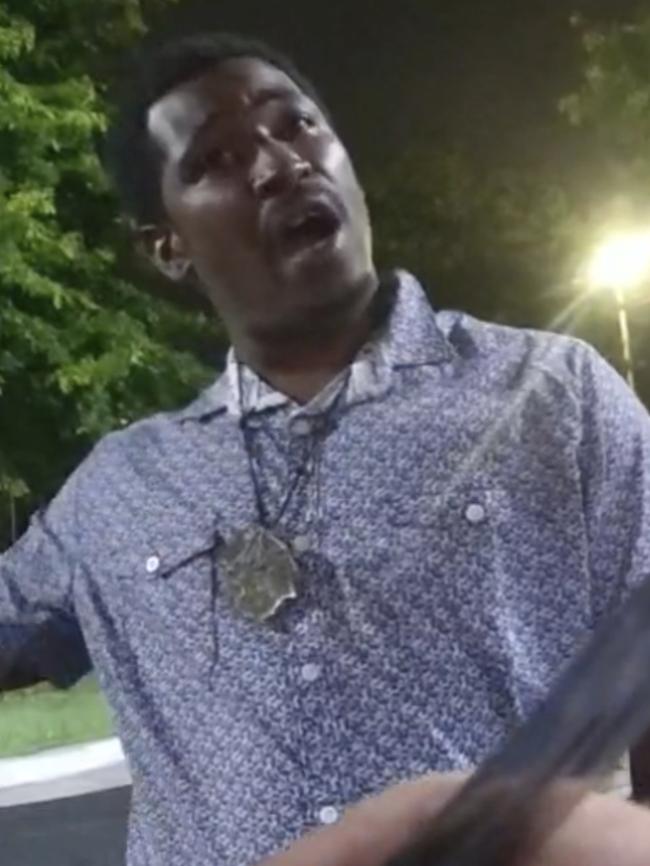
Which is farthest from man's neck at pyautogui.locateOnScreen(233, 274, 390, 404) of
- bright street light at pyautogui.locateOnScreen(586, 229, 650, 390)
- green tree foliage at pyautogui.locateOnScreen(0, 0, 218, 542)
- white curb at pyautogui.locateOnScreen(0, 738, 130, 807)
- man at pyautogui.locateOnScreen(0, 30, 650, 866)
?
green tree foliage at pyautogui.locateOnScreen(0, 0, 218, 542)

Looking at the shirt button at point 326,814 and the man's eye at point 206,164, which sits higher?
the man's eye at point 206,164

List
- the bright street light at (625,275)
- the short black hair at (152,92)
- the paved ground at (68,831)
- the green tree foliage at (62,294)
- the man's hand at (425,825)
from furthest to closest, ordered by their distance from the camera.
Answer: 1. the green tree foliage at (62,294)
2. the bright street light at (625,275)
3. the paved ground at (68,831)
4. the short black hair at (152,92)
5. the man's hand at (425,825)

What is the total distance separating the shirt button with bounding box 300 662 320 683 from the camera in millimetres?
867

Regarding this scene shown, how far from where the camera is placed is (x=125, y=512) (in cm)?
98

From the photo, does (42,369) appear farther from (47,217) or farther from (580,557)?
(580,557)

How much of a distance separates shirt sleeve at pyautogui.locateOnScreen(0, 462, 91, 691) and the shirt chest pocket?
0.06 m

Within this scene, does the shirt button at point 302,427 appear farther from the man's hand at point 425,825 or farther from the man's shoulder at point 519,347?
the man's hand at point 425,825

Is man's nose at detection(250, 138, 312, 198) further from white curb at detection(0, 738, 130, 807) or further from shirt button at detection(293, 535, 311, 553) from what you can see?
white curb at detection(0, 738, 130, 807)

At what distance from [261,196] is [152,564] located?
7.1 inches

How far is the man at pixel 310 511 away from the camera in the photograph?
2.79 ft

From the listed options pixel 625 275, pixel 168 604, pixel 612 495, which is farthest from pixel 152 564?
pixel 625 275

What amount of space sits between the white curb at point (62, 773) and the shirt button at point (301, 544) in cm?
312

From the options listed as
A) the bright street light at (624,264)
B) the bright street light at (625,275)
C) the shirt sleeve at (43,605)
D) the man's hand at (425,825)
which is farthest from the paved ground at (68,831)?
the man's hand at (425,825)

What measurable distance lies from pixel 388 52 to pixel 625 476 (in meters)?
6.16
